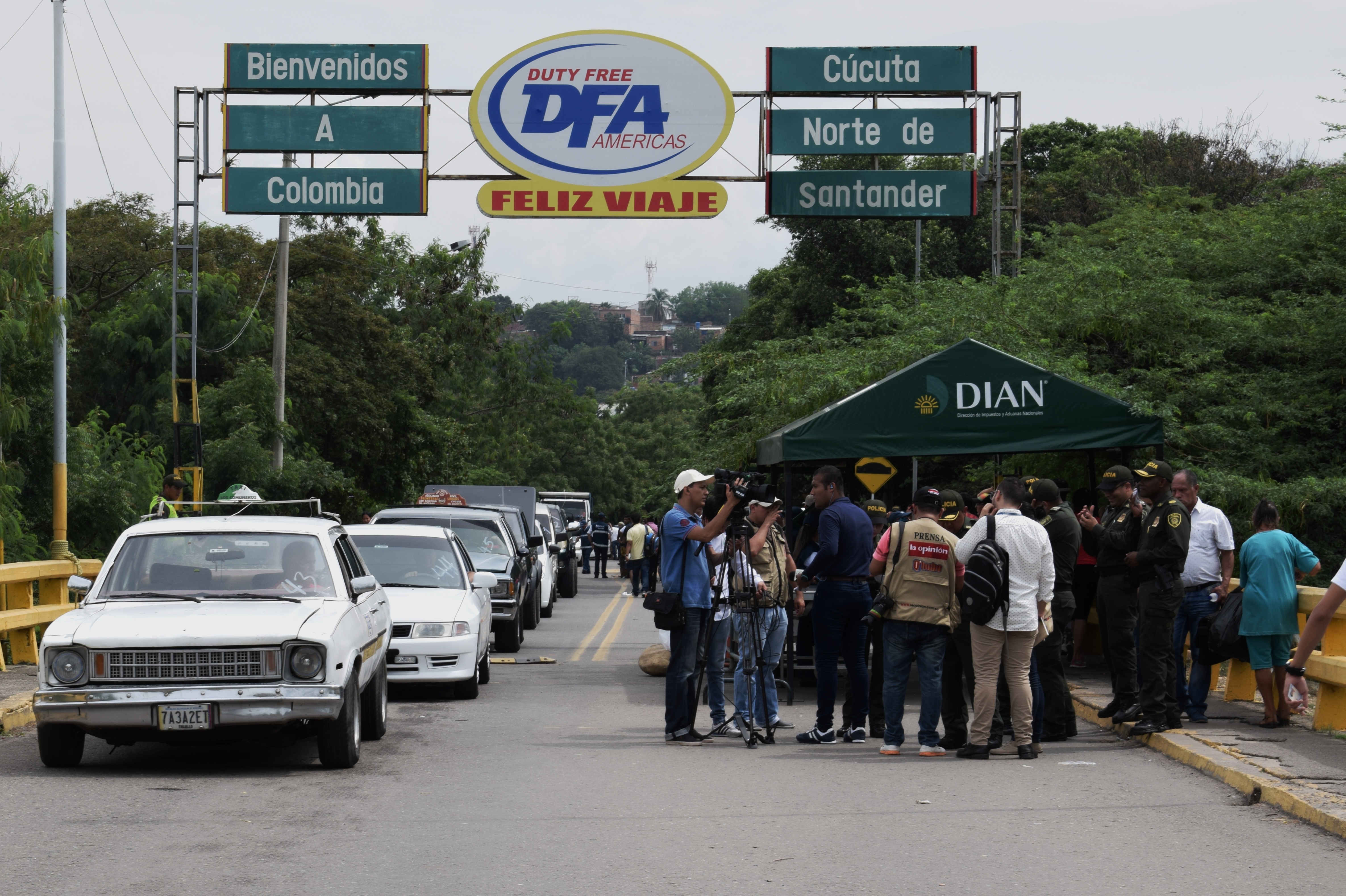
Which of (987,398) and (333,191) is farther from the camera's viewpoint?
(333,191)

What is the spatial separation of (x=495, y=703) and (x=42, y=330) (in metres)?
6.57

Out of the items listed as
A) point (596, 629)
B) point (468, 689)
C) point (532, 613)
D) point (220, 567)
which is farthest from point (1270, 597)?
point (532, 613)

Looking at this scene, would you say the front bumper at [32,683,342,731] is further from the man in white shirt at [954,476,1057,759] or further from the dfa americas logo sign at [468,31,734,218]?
the dfa americas logo sign at [468,31,734,218]

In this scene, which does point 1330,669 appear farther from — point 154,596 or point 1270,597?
point 154,596

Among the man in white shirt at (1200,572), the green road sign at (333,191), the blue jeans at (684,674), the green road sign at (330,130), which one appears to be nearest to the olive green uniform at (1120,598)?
the man in white shirt at (1200,572)

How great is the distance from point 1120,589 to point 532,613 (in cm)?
1458

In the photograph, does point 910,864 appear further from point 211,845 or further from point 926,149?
point 926,149

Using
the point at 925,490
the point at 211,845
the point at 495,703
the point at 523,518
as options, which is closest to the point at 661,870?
the point at 211,845

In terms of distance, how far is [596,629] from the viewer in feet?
79.4

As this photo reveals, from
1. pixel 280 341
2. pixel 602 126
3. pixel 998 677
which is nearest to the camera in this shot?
pixel 998 677

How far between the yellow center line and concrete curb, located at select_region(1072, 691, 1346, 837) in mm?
8766

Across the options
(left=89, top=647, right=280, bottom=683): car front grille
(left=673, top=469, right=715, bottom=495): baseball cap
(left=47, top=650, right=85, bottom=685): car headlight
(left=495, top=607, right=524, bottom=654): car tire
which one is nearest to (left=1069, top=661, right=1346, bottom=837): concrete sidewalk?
(left=673, top=469, right=715, bottom=495): baseball cap

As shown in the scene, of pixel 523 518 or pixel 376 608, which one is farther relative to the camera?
pixel 523 518

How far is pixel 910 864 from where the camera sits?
685cm
